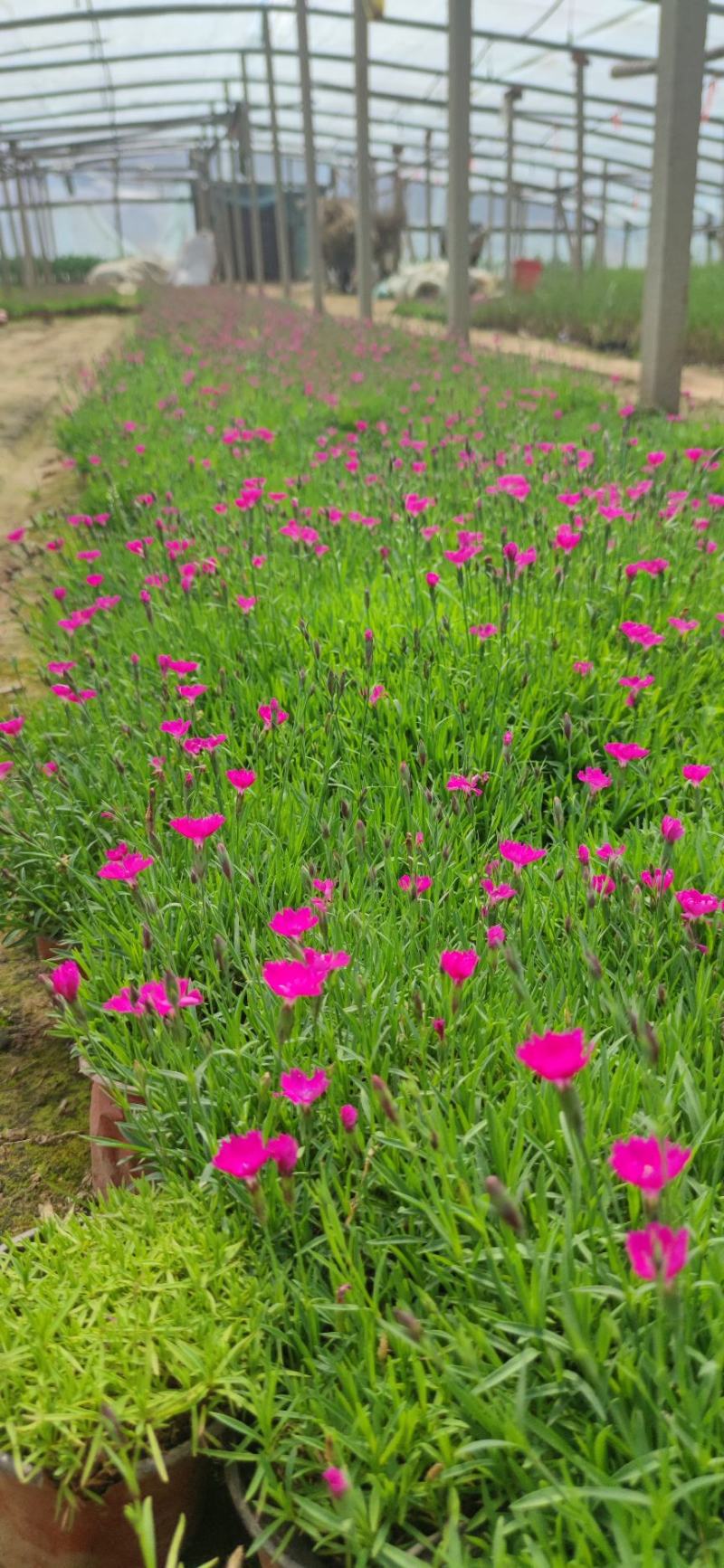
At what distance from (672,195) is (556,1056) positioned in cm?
655

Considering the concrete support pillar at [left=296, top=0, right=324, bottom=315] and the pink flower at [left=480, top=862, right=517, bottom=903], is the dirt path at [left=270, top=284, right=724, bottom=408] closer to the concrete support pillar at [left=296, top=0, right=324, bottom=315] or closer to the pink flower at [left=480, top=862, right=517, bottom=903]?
the concrete support pillar at [left=296, top=0, right=324, bottom=315]

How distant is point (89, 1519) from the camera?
119cm

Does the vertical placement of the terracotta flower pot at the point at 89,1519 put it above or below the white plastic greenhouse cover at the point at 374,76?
below

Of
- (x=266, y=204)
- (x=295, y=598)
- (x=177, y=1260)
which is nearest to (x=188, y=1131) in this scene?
(x=177, y=1260)

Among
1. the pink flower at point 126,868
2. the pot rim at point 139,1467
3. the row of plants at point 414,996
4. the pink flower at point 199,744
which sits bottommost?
the pot rim at point 139,1467

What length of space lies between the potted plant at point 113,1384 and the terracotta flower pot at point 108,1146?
27 cm

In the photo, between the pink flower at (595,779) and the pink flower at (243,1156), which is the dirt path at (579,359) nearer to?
the pink flower at (595,779)

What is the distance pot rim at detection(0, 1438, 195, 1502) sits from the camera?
45.6 inches

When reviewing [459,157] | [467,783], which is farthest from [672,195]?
[467,783]

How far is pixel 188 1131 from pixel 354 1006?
0.95ft

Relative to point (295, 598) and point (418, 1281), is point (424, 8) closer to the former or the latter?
point (295, 598)

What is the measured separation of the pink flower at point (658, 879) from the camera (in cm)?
160

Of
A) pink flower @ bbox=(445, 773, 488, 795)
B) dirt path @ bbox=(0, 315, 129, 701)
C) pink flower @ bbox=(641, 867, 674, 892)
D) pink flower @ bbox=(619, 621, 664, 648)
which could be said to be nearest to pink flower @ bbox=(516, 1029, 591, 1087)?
pink flower @ bbox=(641, 867, 674, 892)

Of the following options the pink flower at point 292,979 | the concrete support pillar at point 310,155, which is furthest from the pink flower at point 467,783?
the concrete support pillar at point 310,155
